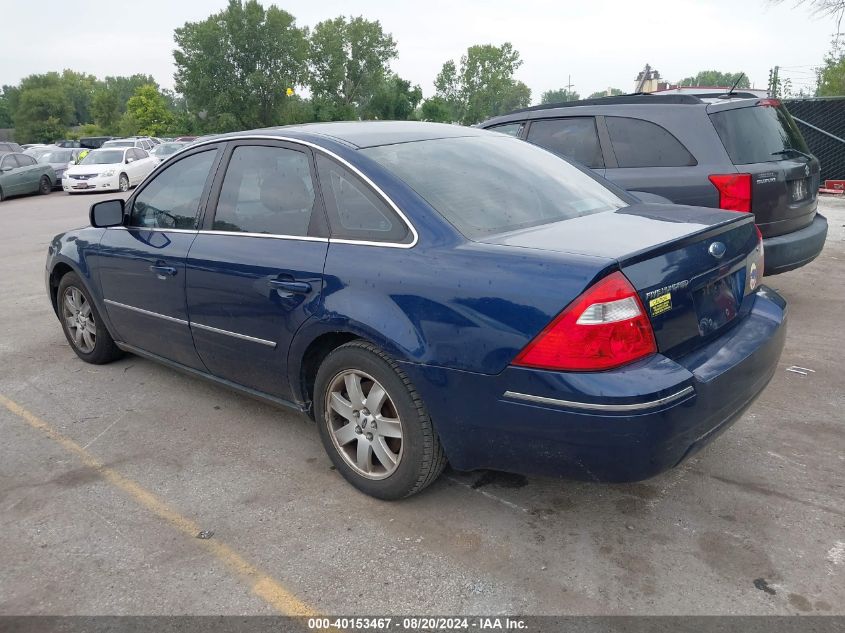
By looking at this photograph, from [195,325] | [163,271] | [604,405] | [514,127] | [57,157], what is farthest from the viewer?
[57,157]

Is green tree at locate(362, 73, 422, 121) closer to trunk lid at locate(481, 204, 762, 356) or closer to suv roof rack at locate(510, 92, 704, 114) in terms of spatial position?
suv roof rack at locate(510, 92, 704, 114)

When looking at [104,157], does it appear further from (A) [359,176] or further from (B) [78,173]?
(A) [359,176]

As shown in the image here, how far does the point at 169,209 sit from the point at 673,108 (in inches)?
157

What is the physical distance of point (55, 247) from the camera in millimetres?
5289

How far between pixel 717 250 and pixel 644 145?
329 centimetres

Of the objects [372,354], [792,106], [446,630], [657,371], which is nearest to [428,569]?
[446,630]

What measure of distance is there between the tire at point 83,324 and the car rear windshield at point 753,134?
Result: 4.82 metres

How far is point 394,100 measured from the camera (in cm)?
8469

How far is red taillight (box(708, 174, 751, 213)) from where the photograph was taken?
5312mm

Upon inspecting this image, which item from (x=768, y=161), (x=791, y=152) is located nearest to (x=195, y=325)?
(x=768, y=161)

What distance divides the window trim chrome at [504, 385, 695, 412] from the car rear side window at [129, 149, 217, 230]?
2324 mm

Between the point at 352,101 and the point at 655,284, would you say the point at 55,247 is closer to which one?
the point at 655,284

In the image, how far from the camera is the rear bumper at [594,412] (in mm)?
2457

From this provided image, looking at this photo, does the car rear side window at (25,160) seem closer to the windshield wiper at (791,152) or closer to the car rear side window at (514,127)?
the car rear side window at (514,127)
